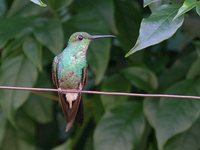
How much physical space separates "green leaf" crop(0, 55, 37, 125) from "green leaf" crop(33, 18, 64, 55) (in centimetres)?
14

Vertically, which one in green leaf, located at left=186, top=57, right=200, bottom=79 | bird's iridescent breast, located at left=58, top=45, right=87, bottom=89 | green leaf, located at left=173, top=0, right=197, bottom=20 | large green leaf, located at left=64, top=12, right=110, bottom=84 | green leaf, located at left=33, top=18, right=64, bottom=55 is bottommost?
green leaf, located at left=186, top=57, right=200, bottom=79

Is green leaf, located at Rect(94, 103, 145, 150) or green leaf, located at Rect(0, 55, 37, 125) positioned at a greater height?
green leaf, located at Rect(0, 55, 37, 125)

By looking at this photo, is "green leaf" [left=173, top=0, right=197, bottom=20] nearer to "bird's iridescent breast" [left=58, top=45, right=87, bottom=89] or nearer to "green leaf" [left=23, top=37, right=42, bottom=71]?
"bird's iridescent breast" [left=58, top=45, right=87, bottom=89]

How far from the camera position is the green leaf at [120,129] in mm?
2486

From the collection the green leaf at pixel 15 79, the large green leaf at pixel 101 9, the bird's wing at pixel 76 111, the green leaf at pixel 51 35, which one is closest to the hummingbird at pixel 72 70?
the bird's wing at pixel 76 111

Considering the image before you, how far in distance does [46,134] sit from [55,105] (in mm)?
170

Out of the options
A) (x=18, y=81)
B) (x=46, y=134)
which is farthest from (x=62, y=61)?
(x=46, y=134)

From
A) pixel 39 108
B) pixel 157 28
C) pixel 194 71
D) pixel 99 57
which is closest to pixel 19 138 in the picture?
pixel 39 108

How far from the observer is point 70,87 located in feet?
7.25

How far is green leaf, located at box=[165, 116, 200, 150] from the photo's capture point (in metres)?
A: 2.48

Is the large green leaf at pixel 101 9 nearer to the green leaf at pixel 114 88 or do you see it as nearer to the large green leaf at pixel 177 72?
the green leaf at pixel 114 88

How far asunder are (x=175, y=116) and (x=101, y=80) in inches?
19.0

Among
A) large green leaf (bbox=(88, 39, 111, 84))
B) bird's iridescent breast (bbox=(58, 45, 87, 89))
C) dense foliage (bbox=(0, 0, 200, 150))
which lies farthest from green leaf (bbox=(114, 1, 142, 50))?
bird's iridescent breast (bbox=(58, 45, 87, 89))

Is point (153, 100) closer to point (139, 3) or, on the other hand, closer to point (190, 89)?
point (190, 89)
